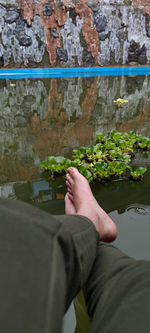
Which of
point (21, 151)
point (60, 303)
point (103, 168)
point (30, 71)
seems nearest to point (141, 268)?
point (60, 303)

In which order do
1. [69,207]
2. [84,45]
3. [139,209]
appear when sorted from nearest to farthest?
[69,207] → [139,209] → [84,45]

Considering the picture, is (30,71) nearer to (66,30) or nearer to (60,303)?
(66,30)

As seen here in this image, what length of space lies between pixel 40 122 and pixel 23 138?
2.00 feet

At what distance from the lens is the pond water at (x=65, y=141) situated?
1319mm

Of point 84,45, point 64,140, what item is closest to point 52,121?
point 64,140

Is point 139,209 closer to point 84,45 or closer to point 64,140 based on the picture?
point 64,140

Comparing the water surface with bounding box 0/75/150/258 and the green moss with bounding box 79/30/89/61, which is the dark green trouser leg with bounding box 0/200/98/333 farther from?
the green moss with bounding box 79/30/89/61

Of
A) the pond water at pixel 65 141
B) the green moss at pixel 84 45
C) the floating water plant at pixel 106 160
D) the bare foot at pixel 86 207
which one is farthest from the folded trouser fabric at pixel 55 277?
the green moss at pixel 84 45

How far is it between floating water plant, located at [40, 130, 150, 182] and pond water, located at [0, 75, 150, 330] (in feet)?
0.27

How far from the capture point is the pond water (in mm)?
1319

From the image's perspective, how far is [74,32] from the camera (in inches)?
390

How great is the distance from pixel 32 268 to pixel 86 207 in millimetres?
704

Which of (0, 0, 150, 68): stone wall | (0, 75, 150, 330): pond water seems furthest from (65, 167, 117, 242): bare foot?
(0, 0, 150, 68): stone wall

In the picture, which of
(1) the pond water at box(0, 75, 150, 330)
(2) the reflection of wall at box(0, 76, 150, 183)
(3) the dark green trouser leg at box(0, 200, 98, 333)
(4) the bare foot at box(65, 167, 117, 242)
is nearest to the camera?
(3) the dark green trouser leg at box(0, 200, 98, 333)
